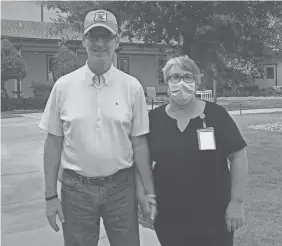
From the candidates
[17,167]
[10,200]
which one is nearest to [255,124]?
[17,167]

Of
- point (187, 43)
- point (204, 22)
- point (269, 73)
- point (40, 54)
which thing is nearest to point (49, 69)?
point (40, 54)

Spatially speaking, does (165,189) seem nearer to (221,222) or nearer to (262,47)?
(221,222)

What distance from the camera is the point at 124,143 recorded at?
260 cm

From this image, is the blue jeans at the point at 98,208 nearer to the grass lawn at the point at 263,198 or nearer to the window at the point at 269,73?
the grass lawn at the point at 263,198

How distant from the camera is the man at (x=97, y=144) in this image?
8.36 ft

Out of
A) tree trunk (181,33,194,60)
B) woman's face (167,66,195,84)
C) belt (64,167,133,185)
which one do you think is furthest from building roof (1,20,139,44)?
belt (64,167,133,185)

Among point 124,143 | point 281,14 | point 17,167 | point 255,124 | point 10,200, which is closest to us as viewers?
point 124,143

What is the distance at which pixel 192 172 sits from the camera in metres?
2.62

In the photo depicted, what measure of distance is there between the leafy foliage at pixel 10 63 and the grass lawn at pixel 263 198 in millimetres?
14582

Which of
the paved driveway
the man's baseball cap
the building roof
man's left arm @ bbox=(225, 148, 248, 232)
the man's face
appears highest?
the building roof

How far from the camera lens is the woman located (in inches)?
103

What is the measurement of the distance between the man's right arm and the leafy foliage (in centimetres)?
1960

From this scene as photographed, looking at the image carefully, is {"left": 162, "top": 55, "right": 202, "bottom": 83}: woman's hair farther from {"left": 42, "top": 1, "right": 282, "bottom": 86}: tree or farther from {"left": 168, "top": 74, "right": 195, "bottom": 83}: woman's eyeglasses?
{"left": 42, "top": 1, "right": 282, "bottom": 86}: tree

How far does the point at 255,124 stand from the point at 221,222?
12.5 meters
